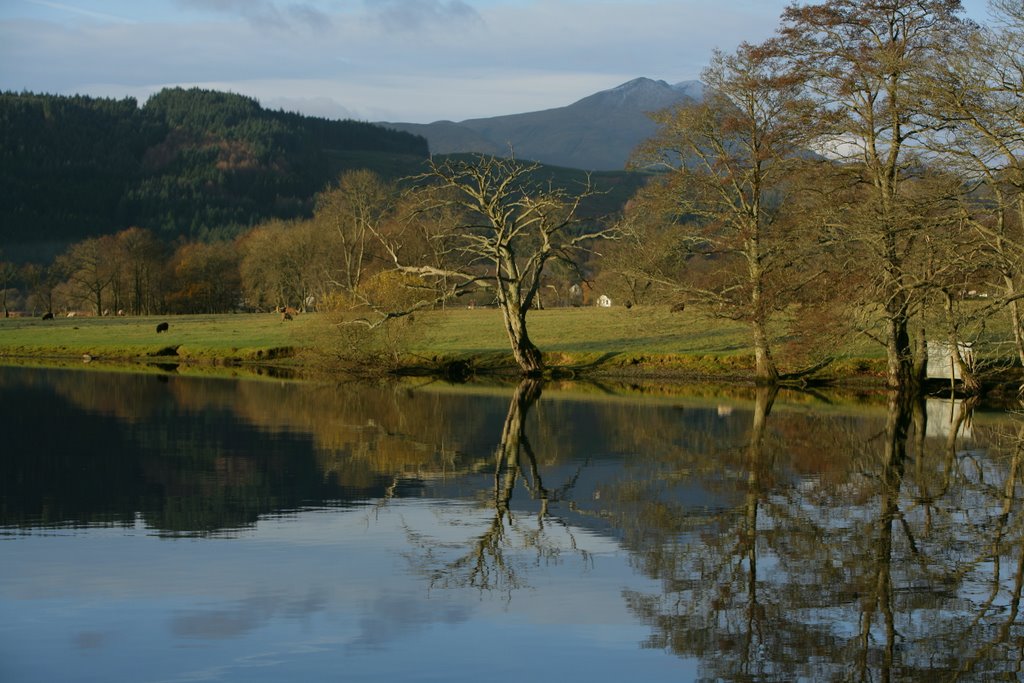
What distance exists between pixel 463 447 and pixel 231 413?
884 centimetres

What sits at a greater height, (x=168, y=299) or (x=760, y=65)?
(x=760, y=65)

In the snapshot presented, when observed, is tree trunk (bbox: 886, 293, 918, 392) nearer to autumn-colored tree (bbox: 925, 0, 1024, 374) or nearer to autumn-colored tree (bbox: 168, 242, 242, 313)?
autumn-colored tree (bbox: 925, 0, 1024, 374)

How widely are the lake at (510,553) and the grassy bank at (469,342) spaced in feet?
57.2

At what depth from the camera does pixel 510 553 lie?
1327 cm

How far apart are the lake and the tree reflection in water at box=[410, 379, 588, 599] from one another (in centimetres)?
6

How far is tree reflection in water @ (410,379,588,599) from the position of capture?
12070mm

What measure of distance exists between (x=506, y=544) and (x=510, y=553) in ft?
1.65

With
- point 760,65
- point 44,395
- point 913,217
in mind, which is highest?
point 760,65

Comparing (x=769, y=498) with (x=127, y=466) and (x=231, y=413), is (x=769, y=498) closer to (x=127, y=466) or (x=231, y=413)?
(x=127, y=466)

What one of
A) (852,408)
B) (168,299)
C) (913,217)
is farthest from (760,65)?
(168,299)

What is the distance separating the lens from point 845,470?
19.5 meters

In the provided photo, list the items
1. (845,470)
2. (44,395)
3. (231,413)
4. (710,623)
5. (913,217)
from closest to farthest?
(710,623) → (845,470) → (913,217) → (231,413) → (44,395)

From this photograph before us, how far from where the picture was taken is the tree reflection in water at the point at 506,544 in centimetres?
1207

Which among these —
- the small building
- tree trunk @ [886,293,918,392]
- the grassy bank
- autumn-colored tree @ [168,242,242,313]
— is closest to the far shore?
the grassy bank
